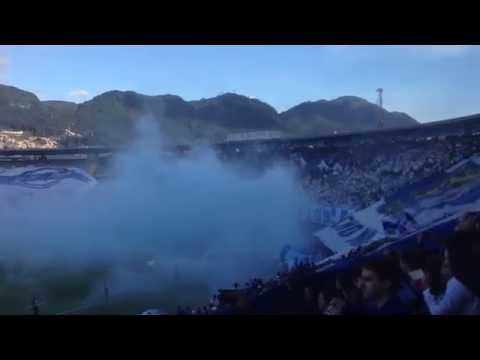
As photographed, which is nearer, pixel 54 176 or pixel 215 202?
pixel 215 202

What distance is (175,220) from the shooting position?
3.86 metres

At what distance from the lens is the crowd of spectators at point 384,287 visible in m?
3.37

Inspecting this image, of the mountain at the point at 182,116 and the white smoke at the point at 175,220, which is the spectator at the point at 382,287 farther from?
the mountain at the point at 182,116

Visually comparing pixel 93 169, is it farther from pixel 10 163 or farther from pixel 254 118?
pixel 254 118

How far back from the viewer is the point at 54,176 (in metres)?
4.24

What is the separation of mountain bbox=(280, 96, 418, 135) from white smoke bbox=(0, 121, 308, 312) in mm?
397

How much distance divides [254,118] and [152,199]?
3.14ft

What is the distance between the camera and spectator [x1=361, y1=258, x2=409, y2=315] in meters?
3.45

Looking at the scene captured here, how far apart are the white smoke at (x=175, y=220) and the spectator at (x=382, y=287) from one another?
0.56 metres

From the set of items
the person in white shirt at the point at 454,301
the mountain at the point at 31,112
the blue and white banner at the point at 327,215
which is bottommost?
the person in white shirt at the point at 454,301

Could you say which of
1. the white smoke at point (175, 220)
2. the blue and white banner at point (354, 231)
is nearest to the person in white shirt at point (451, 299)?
the blue and white banner at point (354, 231)
